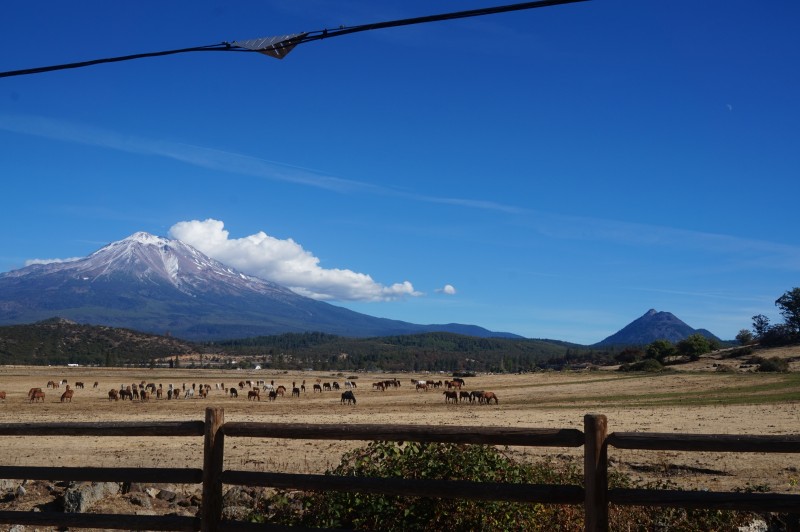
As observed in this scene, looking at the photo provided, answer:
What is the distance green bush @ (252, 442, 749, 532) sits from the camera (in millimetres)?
7664

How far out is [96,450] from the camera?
68.2 feet

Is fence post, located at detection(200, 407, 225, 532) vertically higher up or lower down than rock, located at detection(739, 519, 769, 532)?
higher up

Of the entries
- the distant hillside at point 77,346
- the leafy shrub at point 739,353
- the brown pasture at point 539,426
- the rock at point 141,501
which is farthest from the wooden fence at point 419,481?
the distant hillside at point 77,346

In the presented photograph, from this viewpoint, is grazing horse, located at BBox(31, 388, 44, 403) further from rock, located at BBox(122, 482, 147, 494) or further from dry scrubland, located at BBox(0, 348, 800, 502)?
rock, located at BBox(122, 482, 147, 494)

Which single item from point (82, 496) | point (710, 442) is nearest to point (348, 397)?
point (82, 496)

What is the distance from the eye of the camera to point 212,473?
7285 mm

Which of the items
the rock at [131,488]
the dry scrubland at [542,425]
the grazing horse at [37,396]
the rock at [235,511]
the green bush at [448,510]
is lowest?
the grazing horse at [37,396]

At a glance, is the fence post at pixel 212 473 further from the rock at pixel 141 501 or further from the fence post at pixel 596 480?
the rock at pixel 141 501

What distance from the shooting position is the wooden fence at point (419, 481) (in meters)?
6.17

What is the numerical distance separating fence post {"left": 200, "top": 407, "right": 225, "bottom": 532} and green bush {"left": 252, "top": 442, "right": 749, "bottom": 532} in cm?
101

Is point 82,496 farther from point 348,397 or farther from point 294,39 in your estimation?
point 348,397

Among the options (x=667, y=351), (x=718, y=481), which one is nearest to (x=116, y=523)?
(x=718, y=481)

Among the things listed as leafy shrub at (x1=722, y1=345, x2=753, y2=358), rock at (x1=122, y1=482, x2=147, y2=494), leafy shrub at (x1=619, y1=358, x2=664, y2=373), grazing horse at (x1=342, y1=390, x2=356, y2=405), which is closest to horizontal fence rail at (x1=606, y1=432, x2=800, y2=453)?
rock at (x1=122, y1=482, x2=147, y2=494)

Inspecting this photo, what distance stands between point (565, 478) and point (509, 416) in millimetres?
25210
